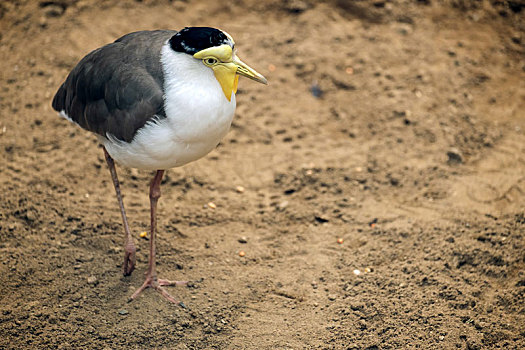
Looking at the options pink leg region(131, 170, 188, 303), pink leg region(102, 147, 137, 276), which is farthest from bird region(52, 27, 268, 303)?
pink leg region(131, 170, 188, 303)

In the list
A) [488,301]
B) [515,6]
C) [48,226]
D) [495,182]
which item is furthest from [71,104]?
[515,6]

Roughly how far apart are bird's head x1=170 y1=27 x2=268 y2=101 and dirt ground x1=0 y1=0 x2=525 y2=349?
1.62m

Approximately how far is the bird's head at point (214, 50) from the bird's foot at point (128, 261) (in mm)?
1445

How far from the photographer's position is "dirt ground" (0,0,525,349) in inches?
151

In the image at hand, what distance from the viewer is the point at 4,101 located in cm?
552

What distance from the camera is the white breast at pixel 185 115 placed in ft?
10.8

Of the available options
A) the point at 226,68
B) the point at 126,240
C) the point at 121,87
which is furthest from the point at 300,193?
the point at 121,87

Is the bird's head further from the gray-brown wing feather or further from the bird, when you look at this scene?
the gray-brown wing feather

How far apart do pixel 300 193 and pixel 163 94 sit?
1.99 meters

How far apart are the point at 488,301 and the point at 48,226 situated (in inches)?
135

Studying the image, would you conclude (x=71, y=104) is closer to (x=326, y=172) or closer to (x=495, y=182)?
(x=326, y=172)

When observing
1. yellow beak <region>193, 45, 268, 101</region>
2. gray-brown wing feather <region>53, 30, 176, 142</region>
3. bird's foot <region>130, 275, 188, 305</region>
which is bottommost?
bird's foot <region>130, 275, 188, 305</region>

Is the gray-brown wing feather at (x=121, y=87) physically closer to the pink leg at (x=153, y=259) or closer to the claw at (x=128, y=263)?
the pink leg at (x=153, y=259)

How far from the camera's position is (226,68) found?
3355 mm
